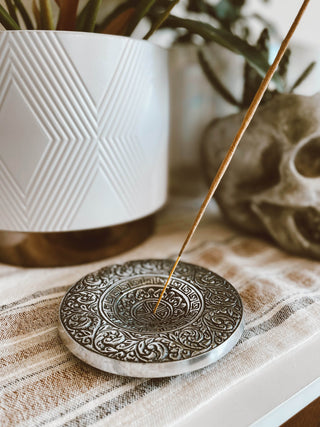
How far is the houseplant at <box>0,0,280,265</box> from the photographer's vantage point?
1.26ft

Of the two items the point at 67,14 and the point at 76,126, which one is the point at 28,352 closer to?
the point at 76,126

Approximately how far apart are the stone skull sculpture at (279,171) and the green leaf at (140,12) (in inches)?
7.5

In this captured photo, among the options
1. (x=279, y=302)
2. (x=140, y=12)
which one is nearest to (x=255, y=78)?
(x=140, y=12)

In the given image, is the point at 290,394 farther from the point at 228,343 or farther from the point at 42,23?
the point at 42,23

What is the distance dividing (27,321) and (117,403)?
143 millimetres

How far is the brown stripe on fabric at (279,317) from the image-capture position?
343 millimetres

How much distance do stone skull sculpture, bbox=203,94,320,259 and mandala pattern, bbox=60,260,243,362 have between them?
0.52ft

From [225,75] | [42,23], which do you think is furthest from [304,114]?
[42,23]

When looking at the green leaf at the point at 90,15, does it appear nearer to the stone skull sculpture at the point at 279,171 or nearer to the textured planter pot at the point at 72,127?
the textured planter pot at the point at 72,127

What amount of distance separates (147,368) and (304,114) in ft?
1.16

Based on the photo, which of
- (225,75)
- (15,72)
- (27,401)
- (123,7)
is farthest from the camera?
(225,75)

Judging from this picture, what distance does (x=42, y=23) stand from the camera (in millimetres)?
419

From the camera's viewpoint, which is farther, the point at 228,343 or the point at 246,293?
the point at 246,293

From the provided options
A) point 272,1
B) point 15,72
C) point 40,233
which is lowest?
point 40,233
